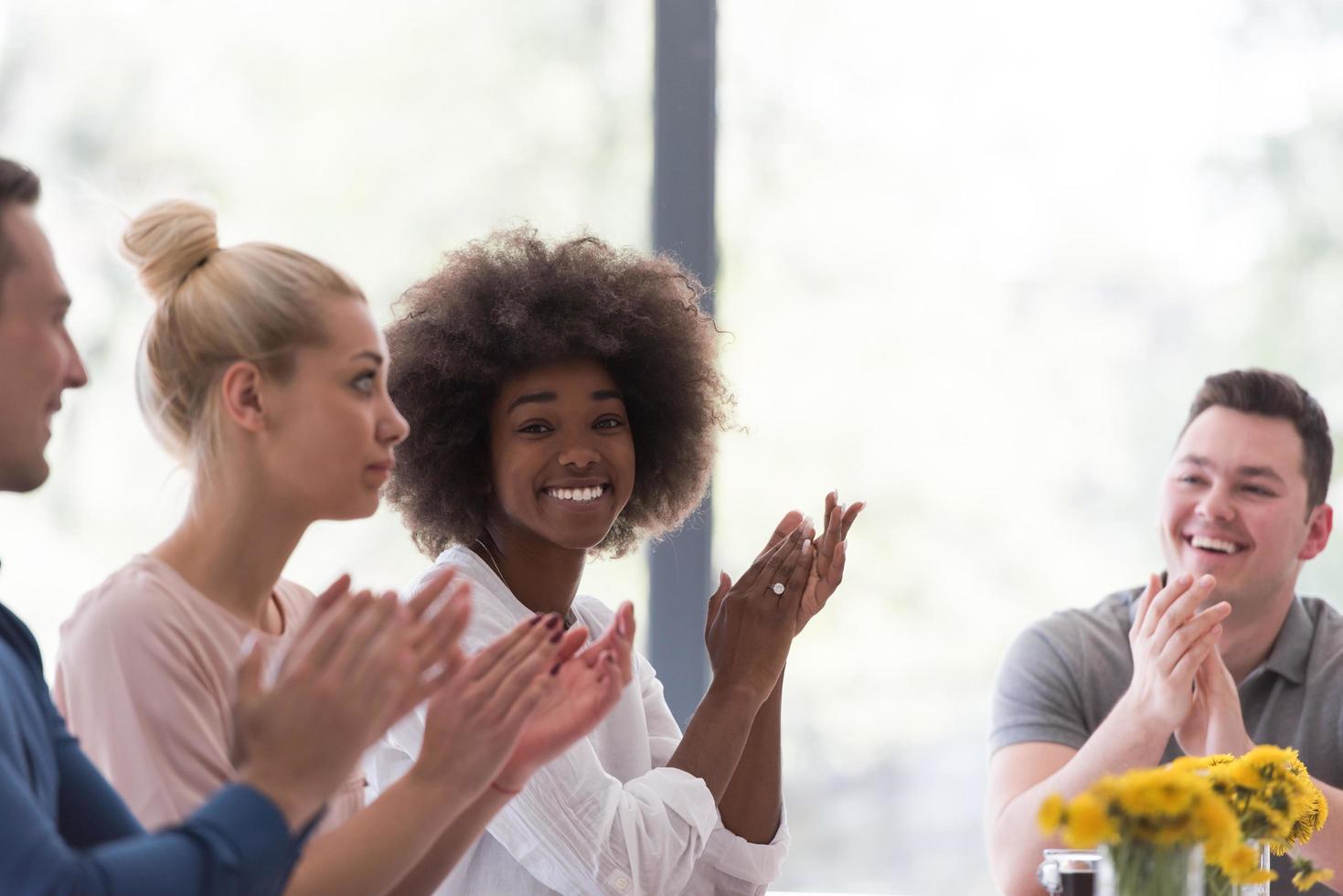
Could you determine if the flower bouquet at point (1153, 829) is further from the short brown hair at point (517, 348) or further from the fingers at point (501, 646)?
the short brown hair at point (517, 348)

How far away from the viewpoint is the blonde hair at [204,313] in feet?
4.53

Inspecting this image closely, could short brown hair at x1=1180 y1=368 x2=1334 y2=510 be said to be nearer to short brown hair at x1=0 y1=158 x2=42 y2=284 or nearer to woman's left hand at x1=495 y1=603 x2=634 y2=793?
woman's left hand at x1=495 y1=603 x2=634 y2=793

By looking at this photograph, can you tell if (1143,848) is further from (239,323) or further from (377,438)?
(239,323)

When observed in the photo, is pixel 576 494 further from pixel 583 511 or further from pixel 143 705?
pixel 143 705

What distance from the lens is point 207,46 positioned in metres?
3.01

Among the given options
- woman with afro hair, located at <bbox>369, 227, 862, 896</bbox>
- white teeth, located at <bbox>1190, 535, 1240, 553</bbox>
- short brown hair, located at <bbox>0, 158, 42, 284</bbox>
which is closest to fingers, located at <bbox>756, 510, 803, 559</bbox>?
woman with afro hair, located at <bbox>369, 227, 862, 896</bbox>

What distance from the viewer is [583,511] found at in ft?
6.44

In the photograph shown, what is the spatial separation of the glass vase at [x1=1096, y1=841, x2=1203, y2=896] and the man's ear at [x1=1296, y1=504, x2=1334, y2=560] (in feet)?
5.07

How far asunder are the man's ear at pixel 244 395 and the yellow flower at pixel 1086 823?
2.72 feet

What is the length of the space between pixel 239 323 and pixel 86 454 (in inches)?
69.3

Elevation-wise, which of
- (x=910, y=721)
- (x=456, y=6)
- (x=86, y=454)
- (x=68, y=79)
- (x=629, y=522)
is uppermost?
(x=456, y=6)

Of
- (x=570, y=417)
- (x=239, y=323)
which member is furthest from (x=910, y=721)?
(x=239, y=323)

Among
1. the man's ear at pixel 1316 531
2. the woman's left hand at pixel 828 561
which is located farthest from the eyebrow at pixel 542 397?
the man's ear at pixel 1316 531

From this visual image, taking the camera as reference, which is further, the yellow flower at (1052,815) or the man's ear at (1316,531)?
the man's ear at (1316,531)
